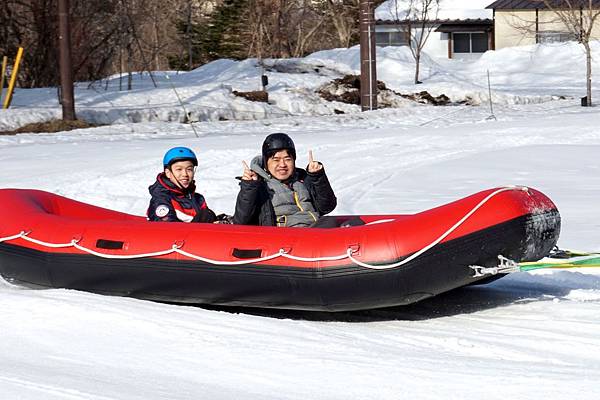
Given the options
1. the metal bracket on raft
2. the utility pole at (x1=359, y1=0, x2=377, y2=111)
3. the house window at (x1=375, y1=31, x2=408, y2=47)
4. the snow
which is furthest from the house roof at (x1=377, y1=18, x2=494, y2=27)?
the metal bracket on raft

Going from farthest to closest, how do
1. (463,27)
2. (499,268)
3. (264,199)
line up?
1. (463,27)
2. (264,199)
3. (499,268)

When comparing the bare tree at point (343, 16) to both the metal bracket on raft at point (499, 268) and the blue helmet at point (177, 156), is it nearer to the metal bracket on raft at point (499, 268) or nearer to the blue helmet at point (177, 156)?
the blue helmet at point (177, 156)

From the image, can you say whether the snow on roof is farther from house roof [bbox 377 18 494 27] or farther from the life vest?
the life vest

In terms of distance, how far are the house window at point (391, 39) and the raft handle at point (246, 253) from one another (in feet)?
121

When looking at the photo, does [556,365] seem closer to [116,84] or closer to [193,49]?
[116,84]

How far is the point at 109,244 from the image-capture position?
23.2 ft

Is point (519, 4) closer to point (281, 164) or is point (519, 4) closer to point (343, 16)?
point (343, 16)

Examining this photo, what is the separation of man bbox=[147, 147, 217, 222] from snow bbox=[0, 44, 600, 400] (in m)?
0.78

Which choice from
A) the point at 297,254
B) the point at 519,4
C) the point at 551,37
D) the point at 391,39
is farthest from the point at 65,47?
the point at 519,4

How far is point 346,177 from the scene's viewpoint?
544 inches

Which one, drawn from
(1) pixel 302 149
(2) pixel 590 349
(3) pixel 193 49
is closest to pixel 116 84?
(3) pixel 193 49

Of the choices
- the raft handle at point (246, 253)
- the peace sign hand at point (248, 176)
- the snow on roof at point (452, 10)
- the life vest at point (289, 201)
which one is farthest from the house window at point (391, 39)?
the raft handle at point (246, 253)

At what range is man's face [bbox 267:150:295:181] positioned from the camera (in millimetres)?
7289

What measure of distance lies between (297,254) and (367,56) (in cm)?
1917
